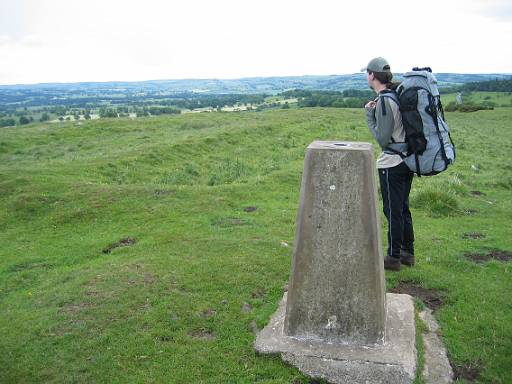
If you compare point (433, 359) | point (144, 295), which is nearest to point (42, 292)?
point (144, 295)

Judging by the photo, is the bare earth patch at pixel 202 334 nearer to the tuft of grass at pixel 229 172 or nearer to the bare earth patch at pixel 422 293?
the bare earth patch at pixel 422 293

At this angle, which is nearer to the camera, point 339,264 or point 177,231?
point 339,264

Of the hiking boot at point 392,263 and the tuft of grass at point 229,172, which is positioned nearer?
the hiking boot at point 392,263

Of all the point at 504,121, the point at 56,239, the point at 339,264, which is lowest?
the point at 504,121

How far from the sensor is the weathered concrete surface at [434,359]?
18.0 ft

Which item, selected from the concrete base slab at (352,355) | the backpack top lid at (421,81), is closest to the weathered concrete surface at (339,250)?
the concrete base slab at (352,355)

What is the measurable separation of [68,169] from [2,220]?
6289 millimetres

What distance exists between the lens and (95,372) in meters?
5.86

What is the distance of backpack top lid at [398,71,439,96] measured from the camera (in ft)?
22.0

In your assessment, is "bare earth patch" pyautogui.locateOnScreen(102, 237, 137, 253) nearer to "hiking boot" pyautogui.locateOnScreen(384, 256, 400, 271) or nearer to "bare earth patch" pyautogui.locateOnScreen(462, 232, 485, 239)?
"hiking boot" pyautogui.locateOnScreen(384, 256, 400, 271)

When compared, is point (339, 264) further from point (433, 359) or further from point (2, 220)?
point (2, 220)

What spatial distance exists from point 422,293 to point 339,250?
8.90 feet

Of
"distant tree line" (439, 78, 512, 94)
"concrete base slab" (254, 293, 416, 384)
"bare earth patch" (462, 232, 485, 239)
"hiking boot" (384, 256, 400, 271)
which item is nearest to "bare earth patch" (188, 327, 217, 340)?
"concrete base slab" (254, 293, 416, 384)

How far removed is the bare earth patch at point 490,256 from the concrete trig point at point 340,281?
13.1ft
